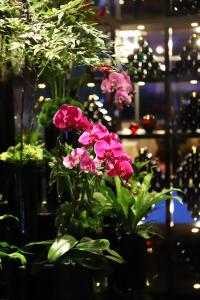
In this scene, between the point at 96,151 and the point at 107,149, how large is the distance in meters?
0.05

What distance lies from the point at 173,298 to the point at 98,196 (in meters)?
0.78

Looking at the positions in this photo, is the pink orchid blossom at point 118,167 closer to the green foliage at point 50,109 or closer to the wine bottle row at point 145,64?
the green foliage at point 50,109

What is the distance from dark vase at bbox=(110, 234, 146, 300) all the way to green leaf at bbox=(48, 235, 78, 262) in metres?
0.33

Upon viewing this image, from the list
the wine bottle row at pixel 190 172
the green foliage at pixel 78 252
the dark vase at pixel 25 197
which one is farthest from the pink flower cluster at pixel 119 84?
the wine bottle row at pixel 190 172

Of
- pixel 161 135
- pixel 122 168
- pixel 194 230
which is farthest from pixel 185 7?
pixel 122 168

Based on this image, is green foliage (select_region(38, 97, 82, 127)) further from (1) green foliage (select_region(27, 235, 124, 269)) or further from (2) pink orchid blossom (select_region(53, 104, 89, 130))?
(1) green foliage (select_region(27, 235, 124, 269))

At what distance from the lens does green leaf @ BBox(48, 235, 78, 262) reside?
208cm

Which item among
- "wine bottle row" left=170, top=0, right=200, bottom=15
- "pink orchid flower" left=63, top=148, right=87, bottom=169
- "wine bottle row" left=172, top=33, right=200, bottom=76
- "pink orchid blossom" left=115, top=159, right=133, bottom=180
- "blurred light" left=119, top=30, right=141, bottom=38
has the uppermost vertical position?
"wine bottle row" left=170, top=0, right=200, bottom=15

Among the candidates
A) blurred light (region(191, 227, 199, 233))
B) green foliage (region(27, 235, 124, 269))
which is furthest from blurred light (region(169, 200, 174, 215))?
green foliage (region(27, 235, 124, 269))

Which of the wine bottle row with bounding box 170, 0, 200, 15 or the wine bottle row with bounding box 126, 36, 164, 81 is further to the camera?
the wine bottle row with bounding box 126, 36, 164, 81

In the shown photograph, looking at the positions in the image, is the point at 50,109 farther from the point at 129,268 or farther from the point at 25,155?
the point at 129,268

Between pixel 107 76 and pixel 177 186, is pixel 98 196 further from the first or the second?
pixel 177 186

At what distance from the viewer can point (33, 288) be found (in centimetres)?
225

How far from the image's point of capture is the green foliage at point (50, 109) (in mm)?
3037
